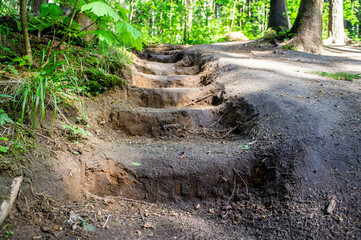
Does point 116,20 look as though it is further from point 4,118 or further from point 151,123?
point 151,123

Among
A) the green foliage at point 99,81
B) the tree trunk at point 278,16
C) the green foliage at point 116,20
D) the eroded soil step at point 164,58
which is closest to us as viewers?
the green foliage at point 116,20

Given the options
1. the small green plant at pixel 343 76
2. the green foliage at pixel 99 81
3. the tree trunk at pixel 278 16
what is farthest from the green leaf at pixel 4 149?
the tree trunk at pixel 278 16

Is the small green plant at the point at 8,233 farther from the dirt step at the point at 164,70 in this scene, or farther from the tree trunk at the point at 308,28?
the tree trunk at the point at 308,28

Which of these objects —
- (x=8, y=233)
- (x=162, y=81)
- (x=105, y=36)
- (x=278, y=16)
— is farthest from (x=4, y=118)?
(x=278, y=16)

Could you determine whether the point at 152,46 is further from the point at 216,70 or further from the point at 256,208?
the point at 256,208

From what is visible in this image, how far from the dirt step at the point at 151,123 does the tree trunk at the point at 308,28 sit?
5089mm

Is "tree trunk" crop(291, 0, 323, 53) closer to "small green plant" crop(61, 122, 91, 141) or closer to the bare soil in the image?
the bare soil

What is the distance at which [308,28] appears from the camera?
677 centimetres

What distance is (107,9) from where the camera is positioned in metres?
1.78

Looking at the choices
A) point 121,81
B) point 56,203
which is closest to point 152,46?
point 121,81

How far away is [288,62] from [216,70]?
5.59 ft

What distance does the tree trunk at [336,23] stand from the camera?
10.8m

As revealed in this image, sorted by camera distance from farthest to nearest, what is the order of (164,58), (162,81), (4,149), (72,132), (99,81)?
(164,58) → (162,81) → (99,81) → (72,132) → (4,149)

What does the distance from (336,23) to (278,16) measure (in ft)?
13.3
